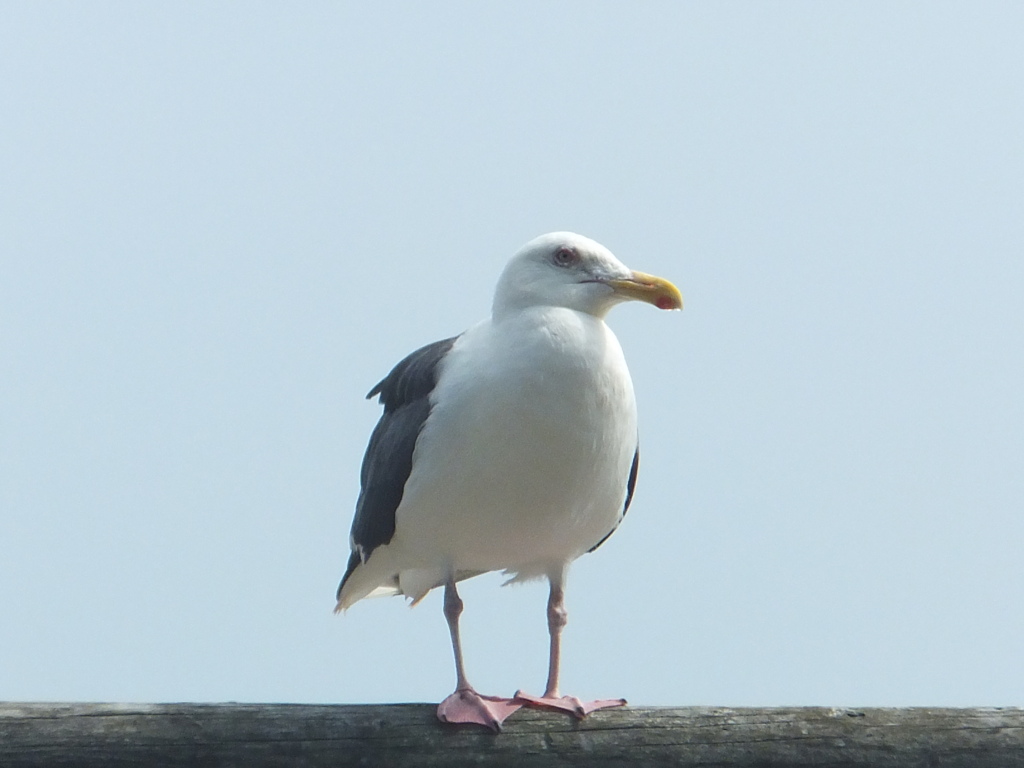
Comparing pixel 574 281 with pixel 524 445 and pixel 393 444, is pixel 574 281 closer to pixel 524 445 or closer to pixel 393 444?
pixel 524 445

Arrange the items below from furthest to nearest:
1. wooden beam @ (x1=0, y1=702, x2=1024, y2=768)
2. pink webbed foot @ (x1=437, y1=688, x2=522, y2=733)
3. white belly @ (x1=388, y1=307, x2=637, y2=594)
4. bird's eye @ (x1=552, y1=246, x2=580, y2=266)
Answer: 1. bird's eye @ (x1=552, y1=246, x2=580, y2=266)
2. white belly @ (x1=388, y1=307, x2=637, y2=594)
3. pink webbed foot @ (x1=437, y1=688, x2=522, y2=733)
4. wooden beam @ (x1=0, y1=702, x2=1024, y2=768)

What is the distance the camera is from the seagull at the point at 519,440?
4645 millimetres

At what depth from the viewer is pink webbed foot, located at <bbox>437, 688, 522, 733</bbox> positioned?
13.0ft

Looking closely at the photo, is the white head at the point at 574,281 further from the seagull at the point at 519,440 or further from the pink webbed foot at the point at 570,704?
the pink webbed foot at the point at 570,704

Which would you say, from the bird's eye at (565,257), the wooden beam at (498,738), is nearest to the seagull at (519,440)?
the bird's eye at (565,257)

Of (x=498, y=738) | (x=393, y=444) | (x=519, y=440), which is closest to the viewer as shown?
(x=498, y=738)

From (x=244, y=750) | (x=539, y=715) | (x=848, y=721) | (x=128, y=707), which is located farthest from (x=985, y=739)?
(x=128, y=707)

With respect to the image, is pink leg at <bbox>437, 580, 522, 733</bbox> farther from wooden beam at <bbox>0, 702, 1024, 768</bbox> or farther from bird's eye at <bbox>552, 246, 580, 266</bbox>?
bird's eye at <bbox>552, 246, 580, 266</bbox>

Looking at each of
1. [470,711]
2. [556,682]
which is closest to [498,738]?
[470,711]

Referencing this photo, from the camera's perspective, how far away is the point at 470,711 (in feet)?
13.1

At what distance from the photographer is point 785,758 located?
378 cm

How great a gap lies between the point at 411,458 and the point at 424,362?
0.44m

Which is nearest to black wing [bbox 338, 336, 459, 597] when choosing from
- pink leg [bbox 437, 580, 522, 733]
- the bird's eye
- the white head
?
the white head

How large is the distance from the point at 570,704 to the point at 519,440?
3.08 feet
